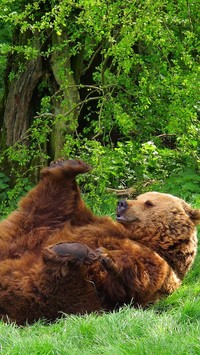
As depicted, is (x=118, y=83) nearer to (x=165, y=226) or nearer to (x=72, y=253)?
(x=165, y=226)

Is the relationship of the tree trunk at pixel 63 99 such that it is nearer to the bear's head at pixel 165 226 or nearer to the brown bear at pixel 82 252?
the brown bear at pixel 82 252

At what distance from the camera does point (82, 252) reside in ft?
19.4

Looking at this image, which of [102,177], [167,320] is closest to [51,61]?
[102,177]

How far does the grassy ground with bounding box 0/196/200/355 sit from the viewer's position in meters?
4.58

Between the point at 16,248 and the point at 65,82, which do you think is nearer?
the point at 16,248

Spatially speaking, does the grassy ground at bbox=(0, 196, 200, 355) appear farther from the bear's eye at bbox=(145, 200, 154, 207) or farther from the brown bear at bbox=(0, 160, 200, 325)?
the bear's eye at bbox=(145, 200, 154, 207)

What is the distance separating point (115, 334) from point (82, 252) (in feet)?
3.46

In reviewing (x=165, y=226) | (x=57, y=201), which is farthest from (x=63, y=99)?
(x=165, y=226)

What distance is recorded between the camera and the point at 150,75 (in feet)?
30.7

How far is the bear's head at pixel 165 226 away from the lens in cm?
647

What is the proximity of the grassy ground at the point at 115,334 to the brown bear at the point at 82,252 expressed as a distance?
224 mm

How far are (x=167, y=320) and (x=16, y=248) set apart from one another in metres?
1.82

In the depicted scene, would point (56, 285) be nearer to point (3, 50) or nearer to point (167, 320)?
point (167, 320)

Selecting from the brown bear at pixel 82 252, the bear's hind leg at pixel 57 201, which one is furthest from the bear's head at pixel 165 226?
the bear's hind leg at pixel 57 201
